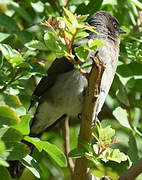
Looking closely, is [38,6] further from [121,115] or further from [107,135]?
[107,135]

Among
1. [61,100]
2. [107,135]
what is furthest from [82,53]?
[61,100]

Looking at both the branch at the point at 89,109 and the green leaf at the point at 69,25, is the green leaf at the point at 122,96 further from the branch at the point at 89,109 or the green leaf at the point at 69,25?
the green leaf at the point at 69,25

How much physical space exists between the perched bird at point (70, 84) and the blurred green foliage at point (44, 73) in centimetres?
8

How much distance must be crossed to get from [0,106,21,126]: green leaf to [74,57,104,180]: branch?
22.1 inches

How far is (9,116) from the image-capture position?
71.5 inches

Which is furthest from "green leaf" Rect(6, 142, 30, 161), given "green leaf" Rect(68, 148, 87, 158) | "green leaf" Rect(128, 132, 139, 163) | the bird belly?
the bird belly

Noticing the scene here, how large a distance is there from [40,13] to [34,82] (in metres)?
0.68

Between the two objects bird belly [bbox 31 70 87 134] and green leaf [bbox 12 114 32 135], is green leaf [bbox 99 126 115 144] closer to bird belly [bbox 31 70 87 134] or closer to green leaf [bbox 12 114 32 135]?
green leaf [bbox 12 114 32 135]

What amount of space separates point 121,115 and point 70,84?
1.74 ft

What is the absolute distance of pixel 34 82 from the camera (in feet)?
12.6

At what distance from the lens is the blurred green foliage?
190 cm

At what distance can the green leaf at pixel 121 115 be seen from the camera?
2.95 meters

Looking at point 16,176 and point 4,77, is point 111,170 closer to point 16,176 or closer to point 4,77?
point 16,176

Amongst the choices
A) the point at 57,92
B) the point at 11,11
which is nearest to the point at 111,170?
the point at 57,92
